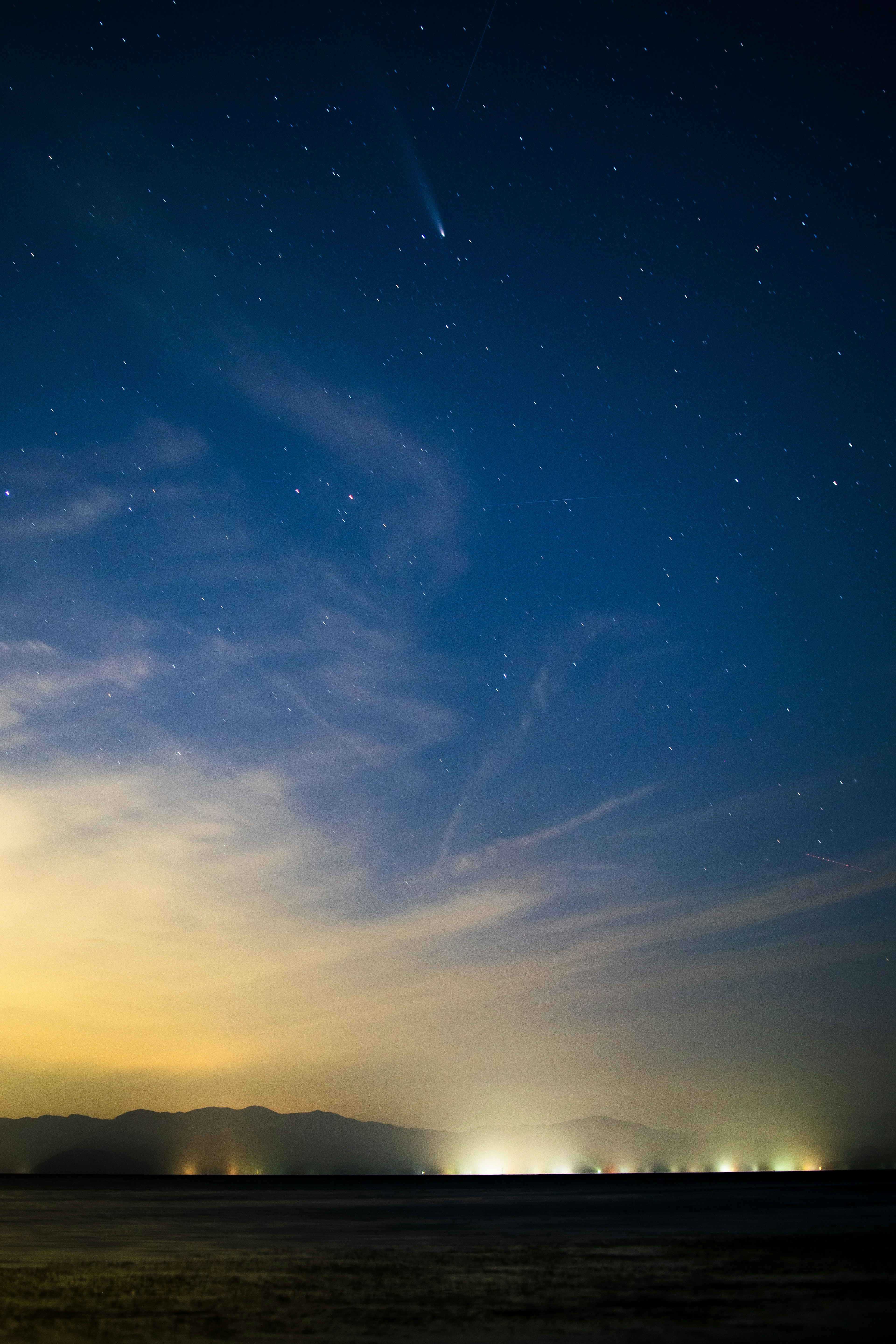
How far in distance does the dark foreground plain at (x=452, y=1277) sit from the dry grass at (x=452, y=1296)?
7cm

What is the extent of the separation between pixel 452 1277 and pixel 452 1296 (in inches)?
147

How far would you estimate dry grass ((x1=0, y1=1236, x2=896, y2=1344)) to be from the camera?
15.3 meters

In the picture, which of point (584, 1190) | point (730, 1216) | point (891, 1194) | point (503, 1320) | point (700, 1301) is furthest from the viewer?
point (584, 1190)

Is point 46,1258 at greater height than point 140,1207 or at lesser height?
greater

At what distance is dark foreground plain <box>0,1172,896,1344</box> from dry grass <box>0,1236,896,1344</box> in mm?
70

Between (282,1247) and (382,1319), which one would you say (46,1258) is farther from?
(382,1319)

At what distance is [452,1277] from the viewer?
73.5ft

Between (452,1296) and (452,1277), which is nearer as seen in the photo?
(452,1296)

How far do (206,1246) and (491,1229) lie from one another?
15013 mm

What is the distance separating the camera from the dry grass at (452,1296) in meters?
15.3

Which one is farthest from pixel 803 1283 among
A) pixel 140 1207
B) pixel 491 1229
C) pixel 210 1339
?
pixel 140 1207

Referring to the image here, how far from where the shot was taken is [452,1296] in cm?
1908

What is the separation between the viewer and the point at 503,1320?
1602 centimetres

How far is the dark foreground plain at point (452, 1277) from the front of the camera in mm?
15453
